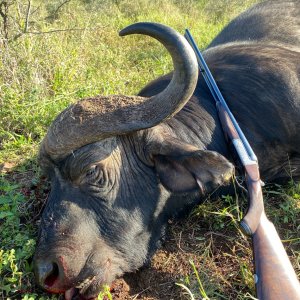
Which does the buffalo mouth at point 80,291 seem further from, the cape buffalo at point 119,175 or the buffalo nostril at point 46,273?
the buffalo nostril at point 46,273

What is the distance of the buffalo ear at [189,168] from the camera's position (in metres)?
2.83

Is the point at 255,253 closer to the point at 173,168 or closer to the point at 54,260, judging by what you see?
the point at 173,168

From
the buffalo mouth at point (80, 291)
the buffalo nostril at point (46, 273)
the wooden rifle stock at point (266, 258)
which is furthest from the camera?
the buffalo mouth at point (80, 291)

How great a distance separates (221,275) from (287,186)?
4.46 feet

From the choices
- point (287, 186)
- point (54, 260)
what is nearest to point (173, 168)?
point (54, 260)

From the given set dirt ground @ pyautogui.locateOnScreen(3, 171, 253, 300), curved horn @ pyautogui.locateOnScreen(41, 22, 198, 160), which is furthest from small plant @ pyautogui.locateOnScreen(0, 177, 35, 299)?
curved horn @ pyautogui.locateOnScreen(41, 22, 198, 160)

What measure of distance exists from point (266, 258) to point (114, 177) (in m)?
1.09

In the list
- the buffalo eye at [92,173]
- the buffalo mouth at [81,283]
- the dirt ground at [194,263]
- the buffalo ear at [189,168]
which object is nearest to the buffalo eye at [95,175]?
the buffalo eye at [92,173]

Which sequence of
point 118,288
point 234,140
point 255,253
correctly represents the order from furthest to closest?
point 234,140 → point 118,288 → point 255,253

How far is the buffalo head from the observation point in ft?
8.98

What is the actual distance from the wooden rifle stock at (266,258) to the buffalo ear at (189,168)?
23 centimetres

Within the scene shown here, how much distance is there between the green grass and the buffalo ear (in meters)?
→ 0.53

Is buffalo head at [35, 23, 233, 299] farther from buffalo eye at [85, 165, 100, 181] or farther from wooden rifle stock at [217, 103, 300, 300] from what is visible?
wooden rifle stock at [217, 103, 300, 300]

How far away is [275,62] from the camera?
3.97m
